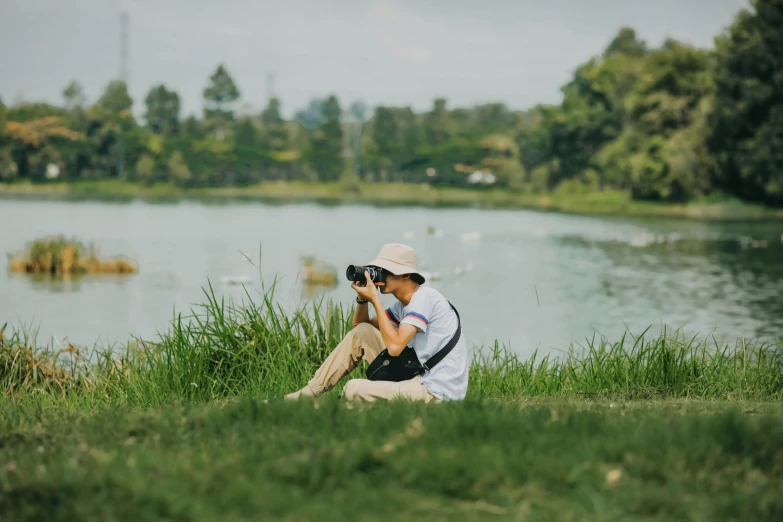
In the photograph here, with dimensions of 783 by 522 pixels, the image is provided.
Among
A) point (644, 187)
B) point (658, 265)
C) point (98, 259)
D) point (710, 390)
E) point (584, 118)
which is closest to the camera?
point (710, 390)

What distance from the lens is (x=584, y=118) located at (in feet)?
248

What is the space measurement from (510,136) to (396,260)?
10218 centimetres

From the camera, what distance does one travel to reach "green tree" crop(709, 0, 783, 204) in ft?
164

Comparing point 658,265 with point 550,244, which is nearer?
point 658,265

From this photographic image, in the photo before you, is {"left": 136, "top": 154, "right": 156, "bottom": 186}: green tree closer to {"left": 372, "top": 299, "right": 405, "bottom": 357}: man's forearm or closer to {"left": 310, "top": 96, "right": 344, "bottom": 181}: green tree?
{"left": 310, "top": 96, "right": 344, "bottom": 181}: green tree

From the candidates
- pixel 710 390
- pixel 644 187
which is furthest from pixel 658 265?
pixel 644 187

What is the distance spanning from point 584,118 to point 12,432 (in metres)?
73.5

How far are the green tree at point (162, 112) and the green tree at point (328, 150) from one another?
18.5 meters

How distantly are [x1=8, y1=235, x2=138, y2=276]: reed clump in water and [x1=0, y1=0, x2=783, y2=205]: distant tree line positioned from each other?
119ft

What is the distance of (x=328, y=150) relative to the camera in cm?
9962

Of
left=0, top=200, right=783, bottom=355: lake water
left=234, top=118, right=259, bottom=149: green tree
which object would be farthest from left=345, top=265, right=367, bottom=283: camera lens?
left=234, top=118, right=259, bottom=149: green tree

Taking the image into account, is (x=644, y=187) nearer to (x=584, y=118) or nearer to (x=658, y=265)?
(x=584, y=118)

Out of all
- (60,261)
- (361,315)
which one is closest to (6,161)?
(60,261)

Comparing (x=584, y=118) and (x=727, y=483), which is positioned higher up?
(x=584, y=118)
